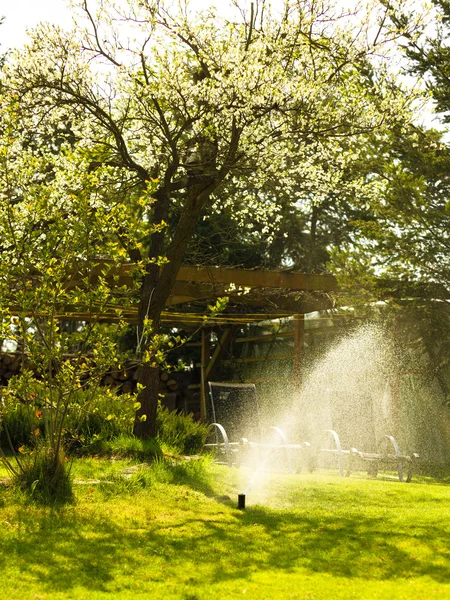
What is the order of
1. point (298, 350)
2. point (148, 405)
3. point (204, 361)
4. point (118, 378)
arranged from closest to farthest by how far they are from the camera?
point (148, 405) → point (298, 350) → point (118, 378) → point (204, 361)

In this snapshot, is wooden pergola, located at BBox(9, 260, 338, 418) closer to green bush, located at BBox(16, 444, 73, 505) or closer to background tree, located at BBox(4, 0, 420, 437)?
background tree, located at BBox(4, 0, 420, 437)

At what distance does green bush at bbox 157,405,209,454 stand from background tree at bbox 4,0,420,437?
0.35 m

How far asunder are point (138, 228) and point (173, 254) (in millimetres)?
2789

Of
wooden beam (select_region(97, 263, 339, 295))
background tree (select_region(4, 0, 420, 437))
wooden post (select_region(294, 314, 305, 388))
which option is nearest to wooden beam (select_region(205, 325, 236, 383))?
wooden post (select_region(294, 314, 305, 388))

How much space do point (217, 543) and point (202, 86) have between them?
568cm

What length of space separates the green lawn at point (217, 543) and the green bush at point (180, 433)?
1.95 metres

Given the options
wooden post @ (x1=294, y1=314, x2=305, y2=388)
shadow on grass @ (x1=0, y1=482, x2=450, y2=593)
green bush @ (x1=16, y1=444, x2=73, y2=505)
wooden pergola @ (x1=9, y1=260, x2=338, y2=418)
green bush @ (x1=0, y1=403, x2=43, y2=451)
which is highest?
wooden pergola @ (x1=9, y1=260, x2=338, y2=418)

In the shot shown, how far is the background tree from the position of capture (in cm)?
941

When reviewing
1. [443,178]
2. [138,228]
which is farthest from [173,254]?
[443,178]

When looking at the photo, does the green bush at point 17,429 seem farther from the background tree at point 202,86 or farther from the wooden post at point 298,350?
the wooden post at point 298,350

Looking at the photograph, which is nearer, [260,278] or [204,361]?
[260,278]

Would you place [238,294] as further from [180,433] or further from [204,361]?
[204,361]

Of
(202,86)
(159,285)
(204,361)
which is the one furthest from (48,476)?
(204,361)

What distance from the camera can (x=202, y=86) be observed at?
9.52m
